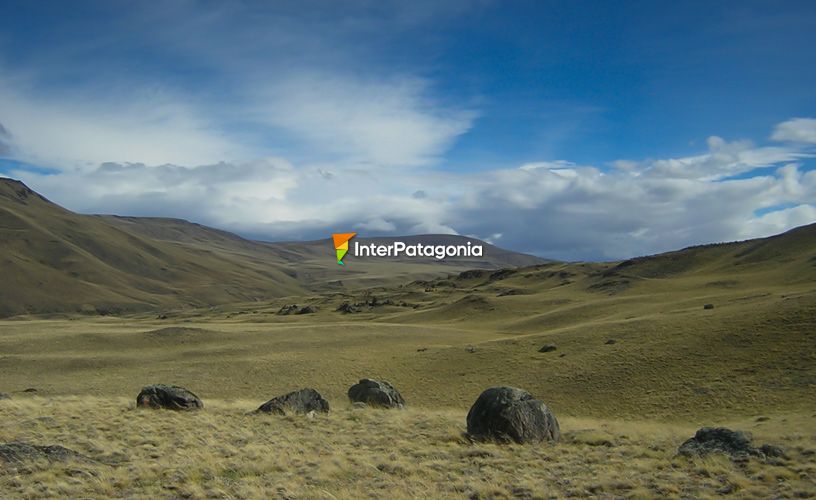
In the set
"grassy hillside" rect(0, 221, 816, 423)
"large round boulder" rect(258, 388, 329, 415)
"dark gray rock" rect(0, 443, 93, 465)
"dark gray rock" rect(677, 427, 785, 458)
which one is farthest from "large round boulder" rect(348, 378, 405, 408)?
"dark gray rock" rect(0, 443, 93, 465)

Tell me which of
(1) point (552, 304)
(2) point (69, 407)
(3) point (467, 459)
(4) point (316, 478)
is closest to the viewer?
(4) point (316, 478)

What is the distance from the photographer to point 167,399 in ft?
75.9

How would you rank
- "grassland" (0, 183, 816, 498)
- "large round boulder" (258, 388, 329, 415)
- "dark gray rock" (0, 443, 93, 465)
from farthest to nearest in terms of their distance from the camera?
1. "large round boulder" (258, 388, 329, 415)
2. "dark gray rock" (0, 443, 93, 465)
3. "grassland" (0, 183, 816, 498)

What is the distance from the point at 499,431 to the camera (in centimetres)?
1792

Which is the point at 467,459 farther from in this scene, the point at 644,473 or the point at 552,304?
the point at 552,304

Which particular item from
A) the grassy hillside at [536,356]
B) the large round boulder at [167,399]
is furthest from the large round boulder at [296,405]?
the grassy hillside at [536,356]

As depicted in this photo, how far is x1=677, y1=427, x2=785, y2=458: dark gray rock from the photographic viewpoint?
14.7 m

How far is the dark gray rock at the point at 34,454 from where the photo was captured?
13.5 m

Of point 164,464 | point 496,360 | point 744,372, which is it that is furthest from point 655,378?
point 164,464

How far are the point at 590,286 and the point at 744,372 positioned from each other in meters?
61.2

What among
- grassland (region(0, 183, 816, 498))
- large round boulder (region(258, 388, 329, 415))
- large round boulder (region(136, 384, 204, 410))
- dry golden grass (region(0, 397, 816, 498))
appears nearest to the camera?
dry golden grass (region(0, 397, 816, 498))

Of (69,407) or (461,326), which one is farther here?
(461,326)

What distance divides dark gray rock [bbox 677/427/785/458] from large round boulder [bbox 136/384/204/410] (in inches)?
728

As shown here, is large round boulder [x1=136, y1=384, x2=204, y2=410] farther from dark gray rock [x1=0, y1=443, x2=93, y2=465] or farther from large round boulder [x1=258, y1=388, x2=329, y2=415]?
dark gray rock [x1=0, y1=443, x2=93, y2=465]
